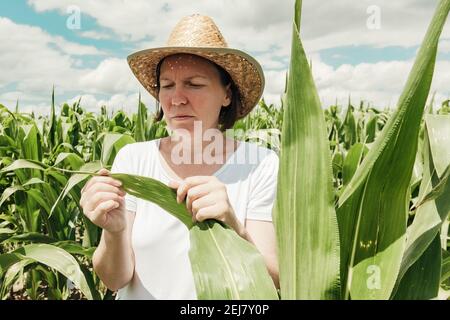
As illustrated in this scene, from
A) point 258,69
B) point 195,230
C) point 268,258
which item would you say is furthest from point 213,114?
point 195,230

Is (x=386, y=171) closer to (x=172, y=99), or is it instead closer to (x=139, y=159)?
(x=172, y=99)

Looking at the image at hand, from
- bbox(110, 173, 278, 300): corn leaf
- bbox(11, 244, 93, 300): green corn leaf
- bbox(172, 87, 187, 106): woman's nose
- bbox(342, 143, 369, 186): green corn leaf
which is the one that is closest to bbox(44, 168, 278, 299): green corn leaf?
bbox(110, 173, 278, 300): corn leaf

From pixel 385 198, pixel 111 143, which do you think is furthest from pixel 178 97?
pixel 111 143

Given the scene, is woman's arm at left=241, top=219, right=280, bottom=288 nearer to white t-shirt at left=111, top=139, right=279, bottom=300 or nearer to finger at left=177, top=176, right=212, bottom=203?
white t-shirt at left=111, top=139, right=279, bottom=300

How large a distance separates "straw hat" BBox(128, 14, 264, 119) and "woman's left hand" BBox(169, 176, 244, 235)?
44cm

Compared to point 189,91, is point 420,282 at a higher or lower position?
lower

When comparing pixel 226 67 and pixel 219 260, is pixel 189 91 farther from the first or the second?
pixel 219 260

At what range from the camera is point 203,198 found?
47cm

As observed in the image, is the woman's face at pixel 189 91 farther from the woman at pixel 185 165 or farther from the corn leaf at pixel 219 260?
the corn leaf at pixel 219 260

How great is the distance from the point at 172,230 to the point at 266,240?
0.19 m

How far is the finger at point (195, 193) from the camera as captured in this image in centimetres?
47

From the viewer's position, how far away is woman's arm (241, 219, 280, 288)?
76cm

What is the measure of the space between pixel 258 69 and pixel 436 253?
0.62 metres

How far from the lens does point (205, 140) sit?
0.93 metres
